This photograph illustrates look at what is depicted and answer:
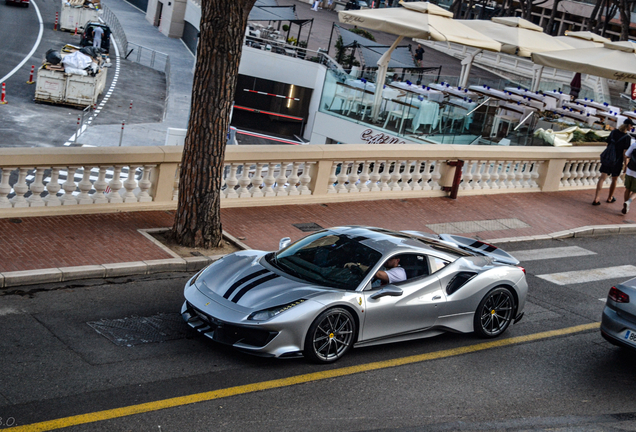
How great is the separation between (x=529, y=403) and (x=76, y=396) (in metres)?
4.56

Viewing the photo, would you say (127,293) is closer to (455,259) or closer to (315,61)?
(455,259)

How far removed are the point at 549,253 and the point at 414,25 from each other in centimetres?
973

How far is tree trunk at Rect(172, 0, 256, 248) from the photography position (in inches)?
426

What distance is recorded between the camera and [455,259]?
369 inches

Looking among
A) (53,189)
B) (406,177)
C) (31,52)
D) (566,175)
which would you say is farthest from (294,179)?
(31,52)

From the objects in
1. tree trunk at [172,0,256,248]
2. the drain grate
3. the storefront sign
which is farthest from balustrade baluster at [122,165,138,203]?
the storefront sign

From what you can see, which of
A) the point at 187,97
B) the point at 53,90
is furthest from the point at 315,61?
the point at 53,90

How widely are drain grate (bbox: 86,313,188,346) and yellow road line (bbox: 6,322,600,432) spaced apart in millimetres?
1300

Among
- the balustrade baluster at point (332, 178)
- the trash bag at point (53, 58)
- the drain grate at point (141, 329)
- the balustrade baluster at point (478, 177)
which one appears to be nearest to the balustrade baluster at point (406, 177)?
the balustrade baluster at point (332, 178)

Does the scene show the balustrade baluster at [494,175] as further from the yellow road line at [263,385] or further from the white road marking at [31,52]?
the white road marking at [31,52]

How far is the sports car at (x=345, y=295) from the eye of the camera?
7863 millimetres

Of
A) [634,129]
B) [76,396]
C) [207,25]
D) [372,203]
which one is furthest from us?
[634,129]

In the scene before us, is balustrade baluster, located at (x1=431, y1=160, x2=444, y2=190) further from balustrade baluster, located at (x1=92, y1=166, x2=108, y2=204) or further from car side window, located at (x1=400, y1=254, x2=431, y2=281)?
car side window, located at (x1=400, y1=254, x2=431, y2=281)

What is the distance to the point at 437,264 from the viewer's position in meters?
9.16
